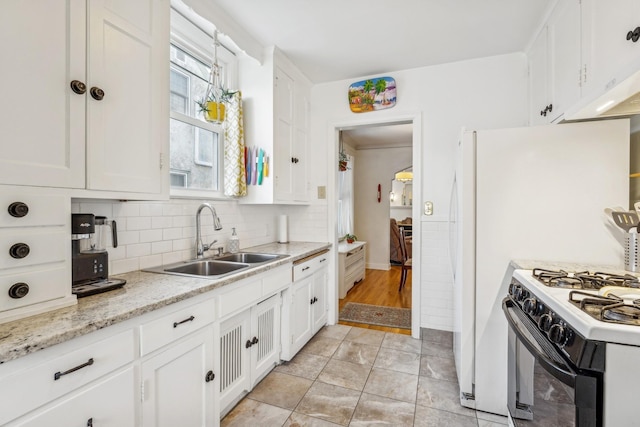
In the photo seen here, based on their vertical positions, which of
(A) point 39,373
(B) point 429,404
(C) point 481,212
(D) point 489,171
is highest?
(D) point 489,171

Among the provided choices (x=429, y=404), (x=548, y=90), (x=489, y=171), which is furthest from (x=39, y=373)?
(x=548, y=90)

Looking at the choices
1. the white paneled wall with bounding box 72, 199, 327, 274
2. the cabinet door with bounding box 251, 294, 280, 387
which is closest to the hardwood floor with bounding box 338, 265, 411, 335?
the cabinet door with bounding box 251, 294, 280, 387

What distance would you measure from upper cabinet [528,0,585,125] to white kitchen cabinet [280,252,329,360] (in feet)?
6.59

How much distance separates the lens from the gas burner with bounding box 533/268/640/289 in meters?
1.25

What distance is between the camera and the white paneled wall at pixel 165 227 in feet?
5.35

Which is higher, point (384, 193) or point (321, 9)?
point (321, 9)

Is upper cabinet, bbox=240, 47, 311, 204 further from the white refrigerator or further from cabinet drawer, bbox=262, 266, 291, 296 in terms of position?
the white refrigerator

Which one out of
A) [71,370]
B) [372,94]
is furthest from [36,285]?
[372,94]

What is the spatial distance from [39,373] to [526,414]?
5.67ft

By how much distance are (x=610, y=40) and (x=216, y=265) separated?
7.76 feet

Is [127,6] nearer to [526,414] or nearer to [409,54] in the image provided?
[409,54]

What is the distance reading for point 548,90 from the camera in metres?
2.04

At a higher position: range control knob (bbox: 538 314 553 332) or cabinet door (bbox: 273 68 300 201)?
cabinet door (bbox: 273 68 300 201)

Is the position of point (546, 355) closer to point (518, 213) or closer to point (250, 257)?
point (518, 213)
